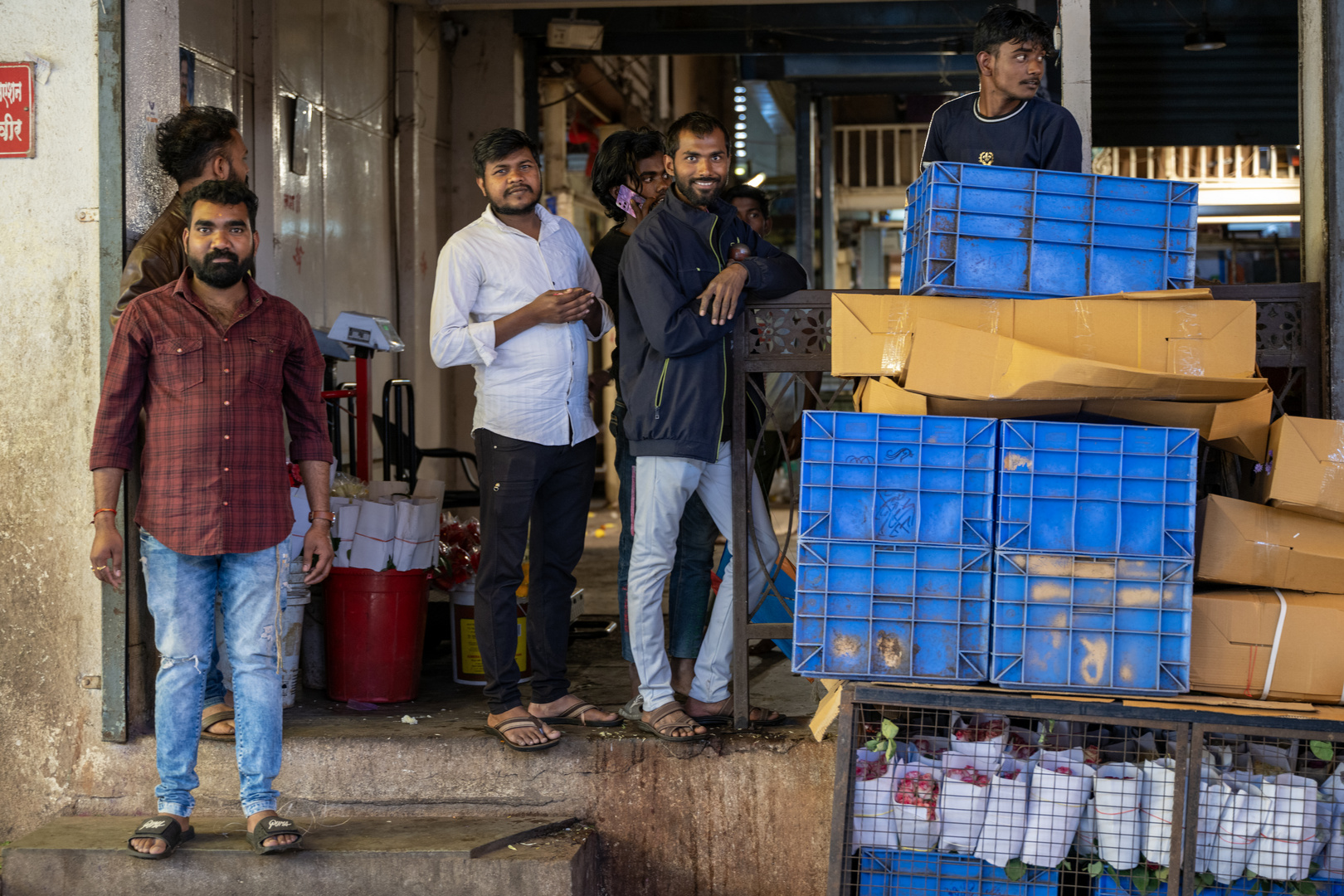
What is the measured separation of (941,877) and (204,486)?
Result: 88.9 inches

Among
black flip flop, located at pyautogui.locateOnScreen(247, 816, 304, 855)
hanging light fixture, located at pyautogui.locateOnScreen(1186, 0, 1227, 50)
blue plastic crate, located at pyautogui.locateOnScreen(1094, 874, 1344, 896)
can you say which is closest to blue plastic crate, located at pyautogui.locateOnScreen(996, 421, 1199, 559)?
blue plastic crate, located at pyautogui.locateOnScreen(1094, 874, 1344, 896)

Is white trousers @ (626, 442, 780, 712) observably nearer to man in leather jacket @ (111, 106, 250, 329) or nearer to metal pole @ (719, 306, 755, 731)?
metal pole @ (719, 306, 755, 731)

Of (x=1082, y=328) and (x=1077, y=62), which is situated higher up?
(x=1077, y=62)

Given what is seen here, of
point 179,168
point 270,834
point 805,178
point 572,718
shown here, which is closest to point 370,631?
point 572,718

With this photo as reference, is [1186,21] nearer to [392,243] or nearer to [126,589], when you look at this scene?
[392,243]

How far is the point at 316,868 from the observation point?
3453 millimetres

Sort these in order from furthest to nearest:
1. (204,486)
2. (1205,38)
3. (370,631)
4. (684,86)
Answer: (684,86), (1205,38), (370,631), (204,486)

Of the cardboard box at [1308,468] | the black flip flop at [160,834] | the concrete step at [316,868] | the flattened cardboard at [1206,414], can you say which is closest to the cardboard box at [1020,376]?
the flattened cardboard at [1206,414]

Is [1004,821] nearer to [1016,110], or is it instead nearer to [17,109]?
[1016,110]

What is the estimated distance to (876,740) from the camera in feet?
10.6

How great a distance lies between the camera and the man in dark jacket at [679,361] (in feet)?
11.6

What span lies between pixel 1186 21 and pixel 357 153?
5559 mm

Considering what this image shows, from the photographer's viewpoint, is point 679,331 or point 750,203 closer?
point 679,331

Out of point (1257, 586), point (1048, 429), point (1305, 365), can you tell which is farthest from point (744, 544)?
point (1305, 365)
